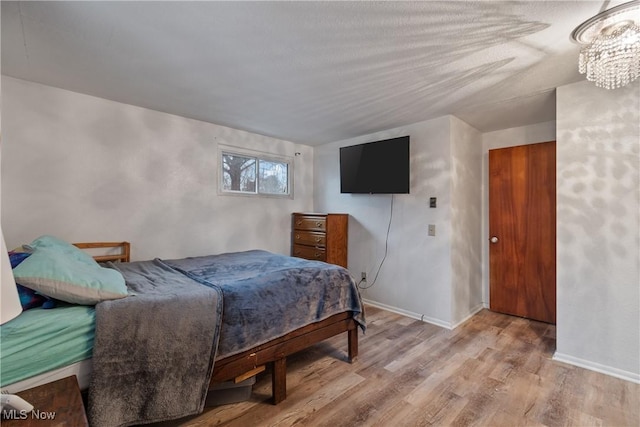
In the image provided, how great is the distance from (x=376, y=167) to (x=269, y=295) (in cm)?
224

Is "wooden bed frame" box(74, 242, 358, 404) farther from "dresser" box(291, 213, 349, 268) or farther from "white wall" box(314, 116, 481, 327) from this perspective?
"dresser" box(291, 213, 349, 268)

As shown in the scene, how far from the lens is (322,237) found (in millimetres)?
3801

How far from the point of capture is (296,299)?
2053 millimetres

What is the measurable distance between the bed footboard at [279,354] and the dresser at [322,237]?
4.78 feet

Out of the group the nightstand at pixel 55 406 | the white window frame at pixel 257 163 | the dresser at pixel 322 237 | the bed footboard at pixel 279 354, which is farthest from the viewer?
the dresser at pixel 322 237

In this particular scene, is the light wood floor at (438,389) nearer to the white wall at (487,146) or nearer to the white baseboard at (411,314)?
the white baseboard at (411,314)

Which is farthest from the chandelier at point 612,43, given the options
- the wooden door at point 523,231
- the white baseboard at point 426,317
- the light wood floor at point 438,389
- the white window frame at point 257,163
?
the white window frame at point 257,163

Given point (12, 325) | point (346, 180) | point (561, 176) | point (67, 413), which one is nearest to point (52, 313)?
point (12, 325)

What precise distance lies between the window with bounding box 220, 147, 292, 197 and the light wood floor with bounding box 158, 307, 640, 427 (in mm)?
2212

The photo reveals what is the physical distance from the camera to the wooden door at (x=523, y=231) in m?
3.20

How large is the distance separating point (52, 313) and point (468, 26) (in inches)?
102

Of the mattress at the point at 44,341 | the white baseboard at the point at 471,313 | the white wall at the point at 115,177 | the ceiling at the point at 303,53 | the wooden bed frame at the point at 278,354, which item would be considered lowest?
the white baseboard at the point at 471,313

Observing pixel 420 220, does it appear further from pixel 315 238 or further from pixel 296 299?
pixel 296 299

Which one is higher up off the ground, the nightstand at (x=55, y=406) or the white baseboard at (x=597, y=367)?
the nightstand at (x=55, y=406)
